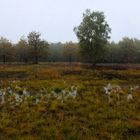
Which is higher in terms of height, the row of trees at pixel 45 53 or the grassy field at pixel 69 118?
the row of trees at pixel 45 53

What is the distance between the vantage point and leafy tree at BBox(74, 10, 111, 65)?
87.2 m

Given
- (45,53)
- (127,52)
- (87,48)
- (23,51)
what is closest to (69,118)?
(87,48)

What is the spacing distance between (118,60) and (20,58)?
112ft

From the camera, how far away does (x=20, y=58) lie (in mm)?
111500

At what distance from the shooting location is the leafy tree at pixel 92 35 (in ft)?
286

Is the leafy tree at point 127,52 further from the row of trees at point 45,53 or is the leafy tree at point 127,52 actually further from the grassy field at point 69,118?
the grassy field at point 69,118

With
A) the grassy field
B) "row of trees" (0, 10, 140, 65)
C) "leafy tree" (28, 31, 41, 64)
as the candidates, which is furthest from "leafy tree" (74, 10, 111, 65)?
the grassy field

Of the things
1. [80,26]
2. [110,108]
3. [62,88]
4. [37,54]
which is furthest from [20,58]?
[110,108]

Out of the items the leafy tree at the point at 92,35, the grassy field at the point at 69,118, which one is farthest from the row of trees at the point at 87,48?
the grassy field at the point at 69,118

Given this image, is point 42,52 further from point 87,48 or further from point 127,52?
point 127,52

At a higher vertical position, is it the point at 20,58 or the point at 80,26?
the point at 80,26

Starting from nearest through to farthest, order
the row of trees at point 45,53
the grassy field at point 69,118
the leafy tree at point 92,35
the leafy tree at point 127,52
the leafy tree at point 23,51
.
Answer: the grassy field at point 69,118 < the leafy tree at point 92,35 < the row of trees at point 45,53 < the leafy tree at point 23,51 < the leafy tree at point 127,52

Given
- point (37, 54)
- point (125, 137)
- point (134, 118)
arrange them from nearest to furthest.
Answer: point (125, 137) → point (134, 118) → point (37, 54)

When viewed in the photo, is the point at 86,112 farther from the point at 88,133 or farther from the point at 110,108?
the point at 88,133
